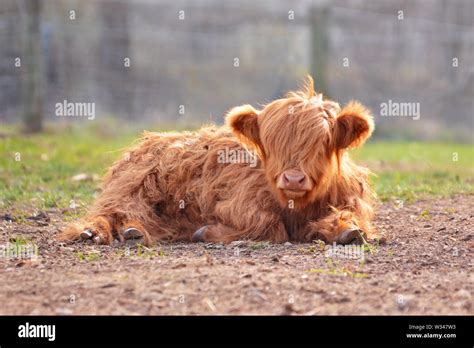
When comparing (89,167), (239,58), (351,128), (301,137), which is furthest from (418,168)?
(239,58)

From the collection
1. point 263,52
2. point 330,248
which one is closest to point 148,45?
point 263,52

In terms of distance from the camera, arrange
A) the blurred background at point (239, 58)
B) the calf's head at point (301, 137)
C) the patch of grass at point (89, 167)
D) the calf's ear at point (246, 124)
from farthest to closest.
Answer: the blurred background at point (239, 58)
the patch of grass at point (89, 167)
the calf's ear at point (246, 124)
the calf's head at point (301, 137)

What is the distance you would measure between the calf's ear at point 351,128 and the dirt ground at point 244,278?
0.80 metres

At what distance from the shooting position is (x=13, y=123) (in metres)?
15.3

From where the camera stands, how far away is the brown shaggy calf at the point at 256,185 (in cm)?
650

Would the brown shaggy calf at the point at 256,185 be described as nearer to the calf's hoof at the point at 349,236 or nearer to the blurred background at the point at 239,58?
the calf's hoof at the point at 349,236

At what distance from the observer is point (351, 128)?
6715 mm

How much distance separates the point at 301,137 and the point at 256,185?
68 centimetres

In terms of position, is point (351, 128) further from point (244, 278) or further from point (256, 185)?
point (244, 278)

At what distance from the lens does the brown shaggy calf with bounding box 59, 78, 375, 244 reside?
650cm

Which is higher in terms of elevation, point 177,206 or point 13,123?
point 13,123

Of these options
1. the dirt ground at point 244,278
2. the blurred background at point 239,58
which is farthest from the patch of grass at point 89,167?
the blurred background at point 239,58
